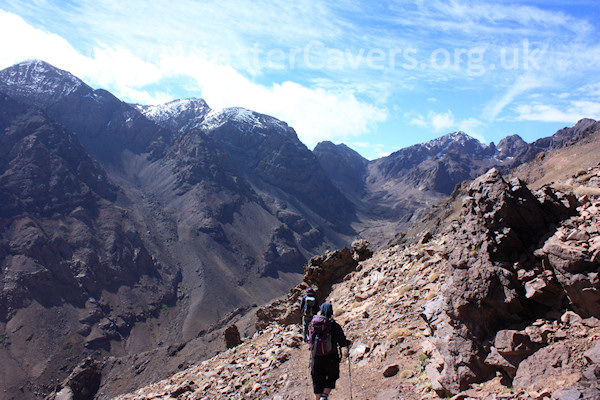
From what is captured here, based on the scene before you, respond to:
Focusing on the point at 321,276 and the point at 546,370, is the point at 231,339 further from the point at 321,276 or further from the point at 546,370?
the point at 546,370

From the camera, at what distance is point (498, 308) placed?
31.7 feet

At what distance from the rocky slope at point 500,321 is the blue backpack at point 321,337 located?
1833 millimetres

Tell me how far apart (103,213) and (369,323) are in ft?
640

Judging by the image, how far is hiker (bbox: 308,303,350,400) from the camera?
1035 centimetres

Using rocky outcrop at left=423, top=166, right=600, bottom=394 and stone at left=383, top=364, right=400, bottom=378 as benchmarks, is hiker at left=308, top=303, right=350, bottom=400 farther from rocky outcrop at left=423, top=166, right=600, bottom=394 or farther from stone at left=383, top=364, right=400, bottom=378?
rocky outcrop at left=423, top=166, right=600, bottom=394

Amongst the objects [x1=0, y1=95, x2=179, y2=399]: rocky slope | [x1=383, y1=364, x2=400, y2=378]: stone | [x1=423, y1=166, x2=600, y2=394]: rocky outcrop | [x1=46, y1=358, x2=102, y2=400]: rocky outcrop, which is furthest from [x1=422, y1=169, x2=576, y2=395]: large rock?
[x1=0, y1=95, x2=179, y2=399]: rocky slope

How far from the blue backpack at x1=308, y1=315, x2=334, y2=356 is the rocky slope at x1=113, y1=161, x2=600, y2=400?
1833mm

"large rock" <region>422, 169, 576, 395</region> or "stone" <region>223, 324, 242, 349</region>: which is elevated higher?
"large rock" <region>422, 169, 576, 395</region>

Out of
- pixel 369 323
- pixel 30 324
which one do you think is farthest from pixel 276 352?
pixel 30 324

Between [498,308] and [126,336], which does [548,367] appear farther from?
[126,336]

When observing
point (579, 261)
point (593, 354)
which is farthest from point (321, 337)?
point (579, 261)

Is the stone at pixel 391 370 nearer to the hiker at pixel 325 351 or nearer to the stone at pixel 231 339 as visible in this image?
the hiker at pixel 325 351

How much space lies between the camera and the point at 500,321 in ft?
31.7

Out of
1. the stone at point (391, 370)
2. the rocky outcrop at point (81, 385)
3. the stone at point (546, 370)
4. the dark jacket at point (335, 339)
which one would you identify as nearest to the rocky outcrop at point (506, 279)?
the stone at point (546, 370)
